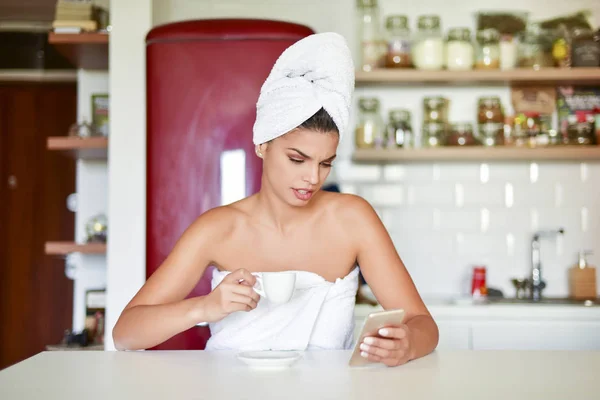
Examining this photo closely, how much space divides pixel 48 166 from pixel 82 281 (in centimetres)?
211

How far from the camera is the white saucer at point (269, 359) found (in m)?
1.23

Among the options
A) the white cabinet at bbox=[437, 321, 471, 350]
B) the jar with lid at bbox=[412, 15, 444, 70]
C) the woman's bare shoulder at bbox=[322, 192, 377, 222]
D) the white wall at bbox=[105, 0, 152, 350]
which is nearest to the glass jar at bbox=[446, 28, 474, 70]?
the jar with lid at bbox=[412, 15, 444, 70]

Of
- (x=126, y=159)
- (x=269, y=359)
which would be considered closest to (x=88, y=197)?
(x=126, y=159)

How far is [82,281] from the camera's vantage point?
12.7 feet

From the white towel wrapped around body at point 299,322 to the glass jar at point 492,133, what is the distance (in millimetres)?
1925

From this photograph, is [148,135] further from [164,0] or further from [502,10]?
[502,10]

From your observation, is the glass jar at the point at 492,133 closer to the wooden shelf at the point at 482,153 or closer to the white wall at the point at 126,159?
the wooden shelf at the point at 482,153

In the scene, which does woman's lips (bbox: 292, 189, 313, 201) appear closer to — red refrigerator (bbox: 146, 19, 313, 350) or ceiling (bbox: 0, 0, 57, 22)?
red refrigerator (bbox: 146, 19, 313, 350)

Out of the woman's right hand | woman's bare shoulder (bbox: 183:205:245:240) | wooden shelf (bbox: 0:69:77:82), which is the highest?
wooden shelf (bbox: 0:69:77:82)

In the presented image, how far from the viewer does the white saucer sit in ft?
4.03

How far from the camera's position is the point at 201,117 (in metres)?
2.86

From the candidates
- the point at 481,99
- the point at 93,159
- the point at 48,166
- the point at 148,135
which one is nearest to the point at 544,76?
the point at 481,99

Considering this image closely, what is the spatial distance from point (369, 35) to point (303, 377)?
258cm

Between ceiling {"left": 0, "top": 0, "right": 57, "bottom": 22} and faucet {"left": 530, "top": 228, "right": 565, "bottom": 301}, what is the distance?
3.58 m
